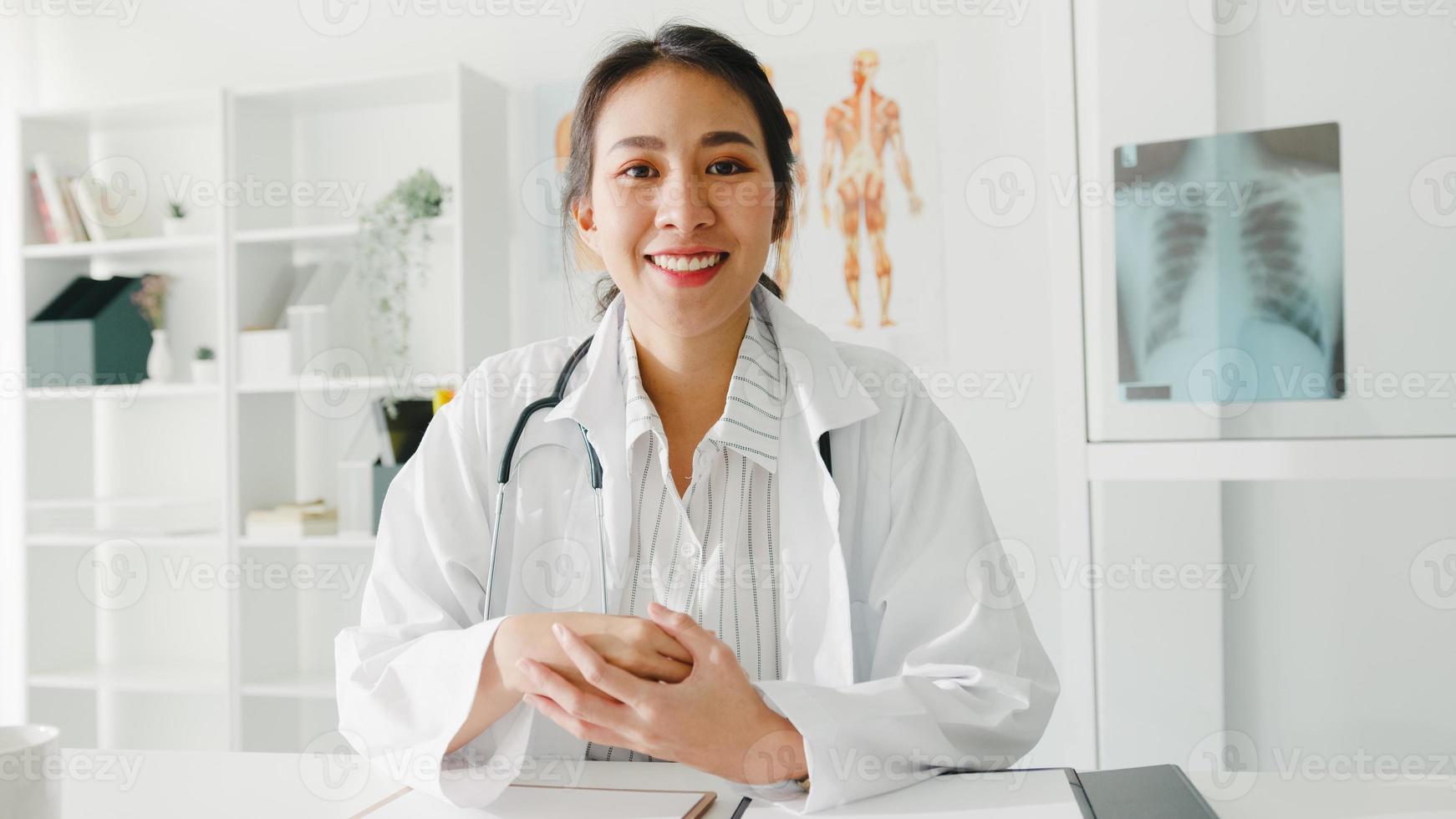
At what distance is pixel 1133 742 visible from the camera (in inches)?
63.7

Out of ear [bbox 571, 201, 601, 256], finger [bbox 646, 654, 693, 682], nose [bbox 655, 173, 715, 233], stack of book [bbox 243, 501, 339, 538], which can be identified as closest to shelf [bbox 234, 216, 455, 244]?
stack of book [bbox 243, 501, 339, 538]

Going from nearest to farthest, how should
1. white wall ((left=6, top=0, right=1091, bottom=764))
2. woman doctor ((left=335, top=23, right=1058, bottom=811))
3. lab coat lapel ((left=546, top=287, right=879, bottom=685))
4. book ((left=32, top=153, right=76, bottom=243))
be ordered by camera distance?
woman doctor ((left=335, top=23, right=1058, bottom=811))
lab coat lapel ((left=546, top=287, right=879, bottom=685))
white wall ((left=6, top=0, right=1091, bottom=764))
book ((left=32, top=153, right=76, bottom=243))

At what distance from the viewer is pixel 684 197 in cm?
126

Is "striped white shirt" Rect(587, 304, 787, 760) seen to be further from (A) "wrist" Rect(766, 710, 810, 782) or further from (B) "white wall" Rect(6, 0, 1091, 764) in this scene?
(B) "white wall" Rect(6, 0, 1091, 764)

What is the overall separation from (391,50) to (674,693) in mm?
2542

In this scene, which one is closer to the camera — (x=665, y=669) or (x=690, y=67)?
(x=665, y=669)

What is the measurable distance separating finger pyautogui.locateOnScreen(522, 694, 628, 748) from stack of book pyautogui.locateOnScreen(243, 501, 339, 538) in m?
1.95

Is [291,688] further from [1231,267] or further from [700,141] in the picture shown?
[1231,267]

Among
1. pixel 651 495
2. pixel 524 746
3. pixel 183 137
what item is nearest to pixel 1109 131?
pixel 651 495

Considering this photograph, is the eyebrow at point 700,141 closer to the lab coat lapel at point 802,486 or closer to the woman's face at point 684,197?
the woman's face at point 684,197

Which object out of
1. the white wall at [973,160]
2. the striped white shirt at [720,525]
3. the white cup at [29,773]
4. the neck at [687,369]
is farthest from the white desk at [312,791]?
the white wall at [973,160]

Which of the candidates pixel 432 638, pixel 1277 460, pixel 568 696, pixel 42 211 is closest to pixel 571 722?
pixel 568 696

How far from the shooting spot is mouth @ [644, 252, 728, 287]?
50.5 inches

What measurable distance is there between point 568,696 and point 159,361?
2.46 m
